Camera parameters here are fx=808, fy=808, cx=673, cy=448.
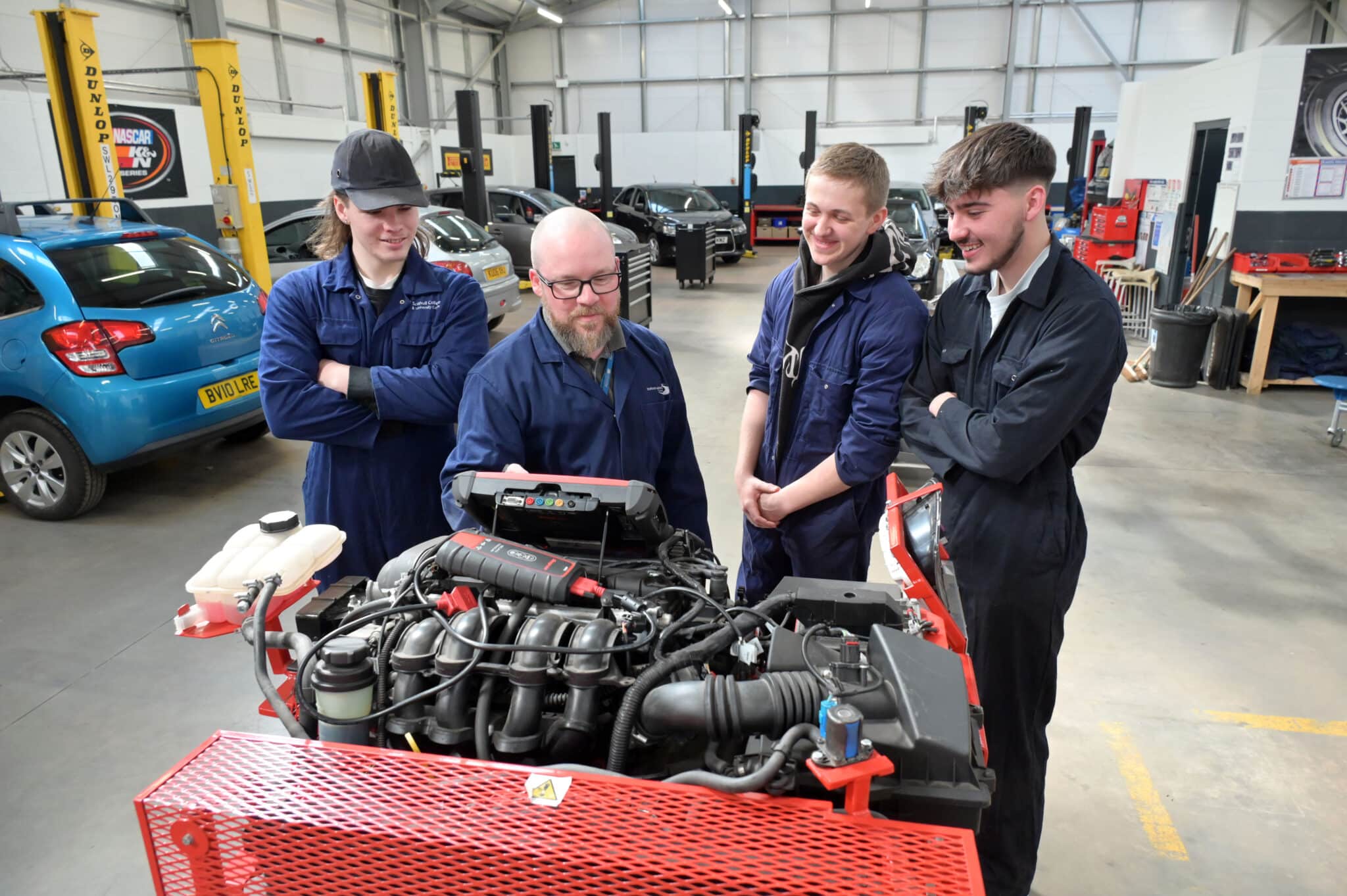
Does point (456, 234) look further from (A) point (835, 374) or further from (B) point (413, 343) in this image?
(A) point (835, 374)

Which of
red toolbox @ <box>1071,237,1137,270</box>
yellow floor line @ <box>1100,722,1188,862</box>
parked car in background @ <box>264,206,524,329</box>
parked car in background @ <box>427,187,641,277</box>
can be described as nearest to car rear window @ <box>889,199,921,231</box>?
red toolbox @ <box>1071,237,1137,270</box>

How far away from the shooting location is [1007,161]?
147cm

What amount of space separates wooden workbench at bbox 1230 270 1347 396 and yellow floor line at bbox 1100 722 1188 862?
16.2 ft

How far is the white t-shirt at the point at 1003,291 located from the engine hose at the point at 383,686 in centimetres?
127

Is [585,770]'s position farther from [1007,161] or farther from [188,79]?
[188,79]

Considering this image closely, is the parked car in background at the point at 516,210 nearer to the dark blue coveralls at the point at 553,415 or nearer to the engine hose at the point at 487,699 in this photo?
the dark blue coveralls at the point at 553,415

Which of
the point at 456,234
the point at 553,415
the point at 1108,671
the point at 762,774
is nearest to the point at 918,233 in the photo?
the point at 456,234

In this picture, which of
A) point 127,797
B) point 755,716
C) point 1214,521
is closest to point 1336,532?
point 1214,521

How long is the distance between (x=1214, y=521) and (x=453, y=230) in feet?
20.8

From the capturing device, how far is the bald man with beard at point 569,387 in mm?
1547

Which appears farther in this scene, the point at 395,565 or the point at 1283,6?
the point at 1283,6

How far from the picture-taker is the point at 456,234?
7.46 meters

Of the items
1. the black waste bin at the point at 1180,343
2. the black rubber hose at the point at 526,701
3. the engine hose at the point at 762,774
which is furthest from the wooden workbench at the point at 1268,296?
the black rubber hose at the point at 526,701

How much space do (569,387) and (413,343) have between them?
25.1 inches
